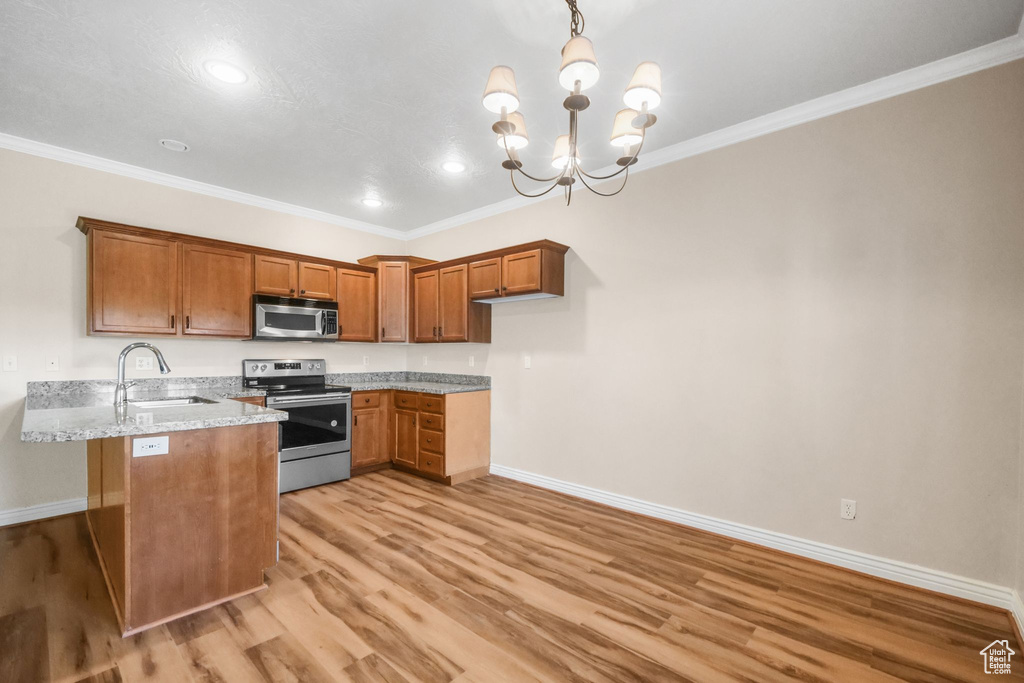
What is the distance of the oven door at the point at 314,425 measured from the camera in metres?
3.87

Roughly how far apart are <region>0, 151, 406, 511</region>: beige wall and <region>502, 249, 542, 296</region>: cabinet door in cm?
282

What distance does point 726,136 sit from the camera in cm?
303

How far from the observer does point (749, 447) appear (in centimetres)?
294

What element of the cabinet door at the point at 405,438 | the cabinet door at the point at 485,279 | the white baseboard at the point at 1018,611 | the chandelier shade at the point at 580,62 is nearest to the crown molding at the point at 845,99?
the white baseboard at the point at 1018,611

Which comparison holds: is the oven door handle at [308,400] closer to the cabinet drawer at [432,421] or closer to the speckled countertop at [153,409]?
the speckled countertop at [153,409]

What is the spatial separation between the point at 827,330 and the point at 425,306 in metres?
3.54

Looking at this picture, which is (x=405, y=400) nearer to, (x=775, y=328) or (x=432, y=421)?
(x=432, y=421)

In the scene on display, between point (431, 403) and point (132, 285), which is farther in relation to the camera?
point (431, 403)

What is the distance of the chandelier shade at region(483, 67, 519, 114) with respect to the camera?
1.72m

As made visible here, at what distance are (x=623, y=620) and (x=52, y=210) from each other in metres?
4.72

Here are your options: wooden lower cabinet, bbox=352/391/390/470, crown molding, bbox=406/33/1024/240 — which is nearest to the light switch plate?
wooden lower cabinet, bbox=352/391/390/470

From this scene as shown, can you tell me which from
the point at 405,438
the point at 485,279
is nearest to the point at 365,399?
the point at 405,438

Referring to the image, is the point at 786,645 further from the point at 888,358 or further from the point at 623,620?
the point at 888,358

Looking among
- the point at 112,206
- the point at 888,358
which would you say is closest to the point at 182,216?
the point at 112,206
